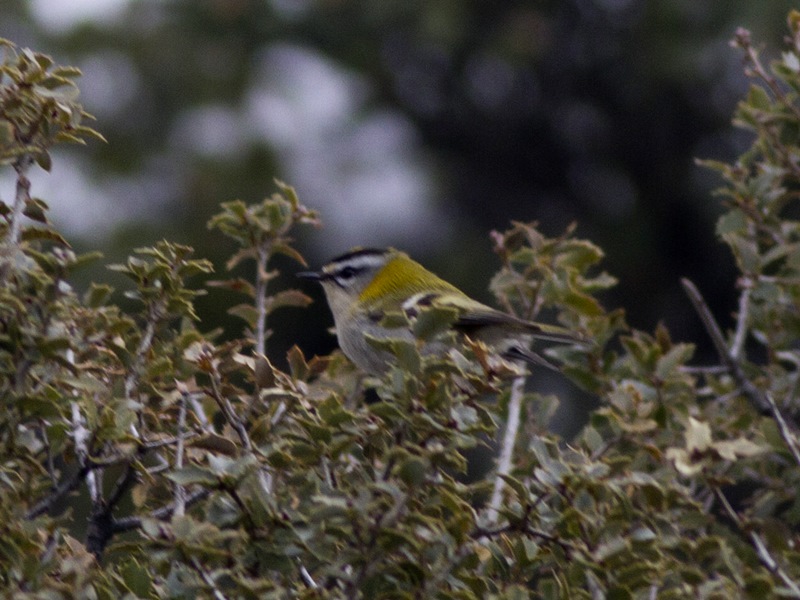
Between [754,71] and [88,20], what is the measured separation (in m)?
8.37

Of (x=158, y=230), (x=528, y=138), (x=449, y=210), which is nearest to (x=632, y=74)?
(x=528, y=138)

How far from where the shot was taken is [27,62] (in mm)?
1866

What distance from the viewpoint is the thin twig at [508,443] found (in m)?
2.22

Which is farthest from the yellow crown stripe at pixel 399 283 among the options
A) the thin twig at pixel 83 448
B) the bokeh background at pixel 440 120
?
the bokeh background at pixel 440 120

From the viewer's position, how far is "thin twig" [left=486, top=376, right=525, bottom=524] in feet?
7.30

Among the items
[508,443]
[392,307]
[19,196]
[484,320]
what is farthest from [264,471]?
[392,307]

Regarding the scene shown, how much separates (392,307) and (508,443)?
1217 mm

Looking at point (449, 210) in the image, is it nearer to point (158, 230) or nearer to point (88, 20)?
point (158, 230)

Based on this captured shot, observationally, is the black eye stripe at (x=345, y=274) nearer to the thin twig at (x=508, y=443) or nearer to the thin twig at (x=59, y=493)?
the thin twig at (x=508, y=443)

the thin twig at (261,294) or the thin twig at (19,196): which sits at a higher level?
the thin twig at (19,196)

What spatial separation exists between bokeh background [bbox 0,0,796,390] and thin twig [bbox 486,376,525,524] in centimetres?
675

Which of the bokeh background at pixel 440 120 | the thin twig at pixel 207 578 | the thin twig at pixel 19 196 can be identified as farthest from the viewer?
the bokeh background at pixel 440 120

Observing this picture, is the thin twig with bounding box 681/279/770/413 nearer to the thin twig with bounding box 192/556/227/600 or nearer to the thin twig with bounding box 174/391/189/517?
the thin twig with bounding box 174/391/189/517

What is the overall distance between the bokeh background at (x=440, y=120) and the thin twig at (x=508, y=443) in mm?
6751
